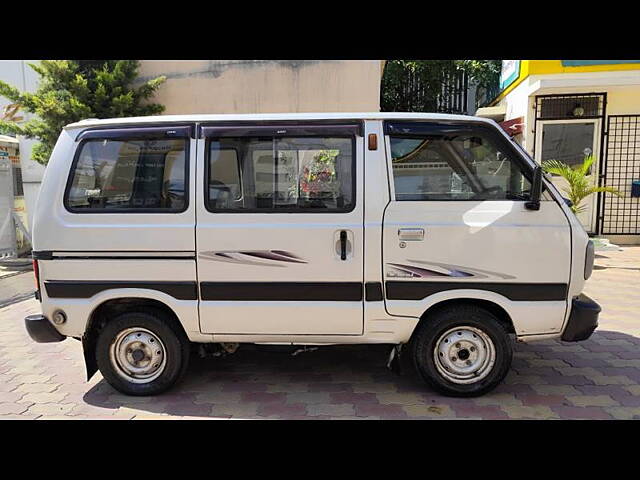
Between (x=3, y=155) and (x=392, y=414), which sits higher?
(x=3, y=155)

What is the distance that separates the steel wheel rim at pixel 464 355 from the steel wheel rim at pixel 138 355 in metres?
2.14

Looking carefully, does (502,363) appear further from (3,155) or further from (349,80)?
(3,155)

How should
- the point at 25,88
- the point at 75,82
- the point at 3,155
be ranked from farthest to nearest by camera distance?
the point at 25,88
the point at 3,155
the point at 75,82

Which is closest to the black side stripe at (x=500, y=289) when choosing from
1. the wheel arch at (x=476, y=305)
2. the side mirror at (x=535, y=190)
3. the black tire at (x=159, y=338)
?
the wheel arch at (x=476, y=305)

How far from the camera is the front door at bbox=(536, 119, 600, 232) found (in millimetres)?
10000

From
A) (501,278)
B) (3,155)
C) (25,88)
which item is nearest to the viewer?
(501,278)

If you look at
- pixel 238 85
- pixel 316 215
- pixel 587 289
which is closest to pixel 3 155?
pixel 238 85

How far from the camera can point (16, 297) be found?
272 inches

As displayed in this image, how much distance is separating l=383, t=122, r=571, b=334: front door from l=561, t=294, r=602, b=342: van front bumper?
0.33 feet

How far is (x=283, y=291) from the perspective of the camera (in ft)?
11.2

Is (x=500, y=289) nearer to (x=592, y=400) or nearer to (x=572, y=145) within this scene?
(x=592, y=400)

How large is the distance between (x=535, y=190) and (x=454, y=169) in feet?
1.88

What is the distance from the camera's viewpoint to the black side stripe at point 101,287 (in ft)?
11.3

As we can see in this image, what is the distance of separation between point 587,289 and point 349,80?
6.04 metres
